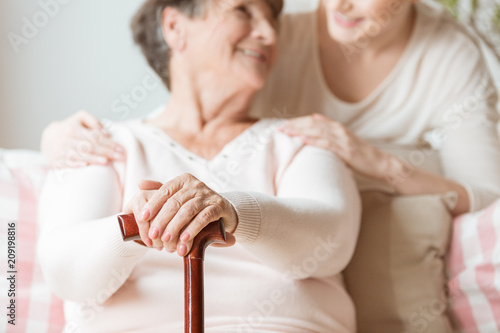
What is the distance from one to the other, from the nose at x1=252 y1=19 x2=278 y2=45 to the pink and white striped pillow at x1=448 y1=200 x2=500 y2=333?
0.64 metres

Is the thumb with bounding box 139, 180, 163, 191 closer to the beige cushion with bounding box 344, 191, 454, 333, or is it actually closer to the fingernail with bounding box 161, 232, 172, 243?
the fingernail with bounding box 161, 232, 172, 243

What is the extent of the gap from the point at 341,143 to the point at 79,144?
0.60 metres

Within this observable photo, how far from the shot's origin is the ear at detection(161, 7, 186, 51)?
1.48m

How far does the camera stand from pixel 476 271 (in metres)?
1.36

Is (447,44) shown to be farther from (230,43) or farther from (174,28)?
(174,28)

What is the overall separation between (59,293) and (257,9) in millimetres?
818

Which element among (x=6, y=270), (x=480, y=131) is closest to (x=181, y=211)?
(x=6, y=270)

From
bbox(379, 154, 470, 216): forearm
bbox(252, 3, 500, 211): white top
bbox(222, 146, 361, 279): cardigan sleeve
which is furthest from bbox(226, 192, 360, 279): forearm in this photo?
bbox(252, 3, 500, 211): white top

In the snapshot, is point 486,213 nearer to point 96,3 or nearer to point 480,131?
point 480,131

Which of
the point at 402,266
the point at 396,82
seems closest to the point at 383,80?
the point at 396,82

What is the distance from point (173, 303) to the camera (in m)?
1.16

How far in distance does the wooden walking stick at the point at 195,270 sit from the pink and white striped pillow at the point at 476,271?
718mm

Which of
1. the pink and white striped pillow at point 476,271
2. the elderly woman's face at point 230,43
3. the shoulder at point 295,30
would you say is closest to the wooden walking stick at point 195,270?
the elderly woman's face at point 230,43

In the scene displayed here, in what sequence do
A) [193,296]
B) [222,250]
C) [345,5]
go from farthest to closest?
[345,5]
[222,250]
[193,296]
